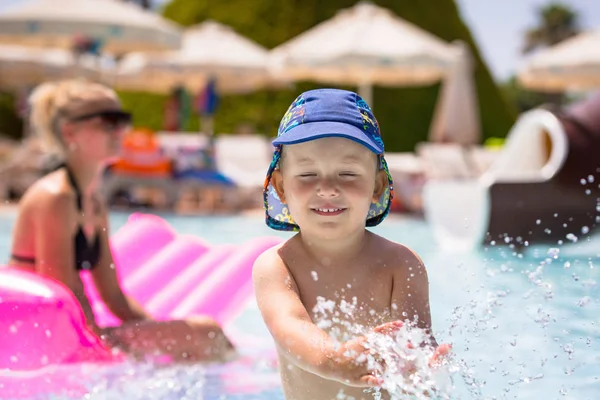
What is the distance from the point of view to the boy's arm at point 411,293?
6.15 feet

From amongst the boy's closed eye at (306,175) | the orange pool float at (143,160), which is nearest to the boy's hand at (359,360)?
the boy's closed eye at (306,175)

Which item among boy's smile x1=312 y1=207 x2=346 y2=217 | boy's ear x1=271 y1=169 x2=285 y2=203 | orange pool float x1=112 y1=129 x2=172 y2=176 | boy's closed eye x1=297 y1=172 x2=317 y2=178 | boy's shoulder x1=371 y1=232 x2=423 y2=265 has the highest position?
boy's closed eye x1=297 y1=172 x2=317 y2=178

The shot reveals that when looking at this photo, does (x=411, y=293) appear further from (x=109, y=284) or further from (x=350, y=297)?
(x=109, y=284)

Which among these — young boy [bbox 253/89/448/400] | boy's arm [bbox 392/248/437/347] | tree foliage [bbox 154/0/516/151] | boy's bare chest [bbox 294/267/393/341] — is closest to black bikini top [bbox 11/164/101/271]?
young boy [bbox 253/89/448/400]

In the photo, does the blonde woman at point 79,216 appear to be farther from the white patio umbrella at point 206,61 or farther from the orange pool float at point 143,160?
the white patio umbrella at point 206,61

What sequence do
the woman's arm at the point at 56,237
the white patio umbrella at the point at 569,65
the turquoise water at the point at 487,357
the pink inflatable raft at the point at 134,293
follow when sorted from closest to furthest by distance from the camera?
the turquoise water at the point at 487,357, the pink inflatable raft at the point at 134,293, the woman's arm at the point at 56,237, the white patio umbrella at the point at 569,65

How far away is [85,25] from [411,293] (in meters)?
9.02

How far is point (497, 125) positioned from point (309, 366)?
1878cm

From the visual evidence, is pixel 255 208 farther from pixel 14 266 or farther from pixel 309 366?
pixel 309 366

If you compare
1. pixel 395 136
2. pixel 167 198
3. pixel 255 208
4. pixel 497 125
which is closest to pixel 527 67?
pixel 255 208

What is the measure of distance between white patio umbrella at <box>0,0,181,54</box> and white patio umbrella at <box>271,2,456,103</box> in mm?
2026

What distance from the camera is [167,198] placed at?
11469mm

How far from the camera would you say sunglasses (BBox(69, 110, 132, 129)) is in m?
3.23

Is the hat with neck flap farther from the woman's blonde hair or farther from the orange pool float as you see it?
the orange pool float
